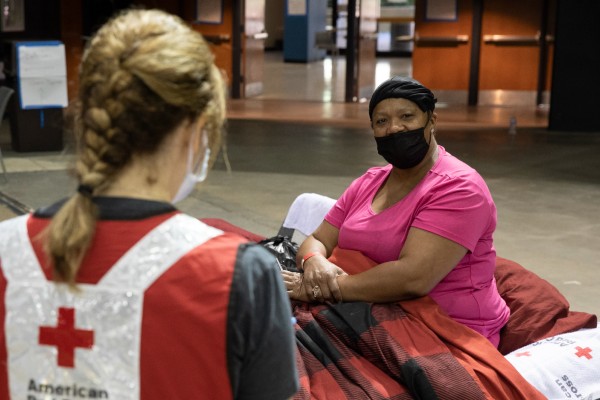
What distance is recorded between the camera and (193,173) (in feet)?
4.21

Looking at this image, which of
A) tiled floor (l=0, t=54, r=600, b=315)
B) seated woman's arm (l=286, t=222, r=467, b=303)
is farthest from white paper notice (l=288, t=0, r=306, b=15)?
seated woman's arm (l=286, t=222, r=467, b=303)

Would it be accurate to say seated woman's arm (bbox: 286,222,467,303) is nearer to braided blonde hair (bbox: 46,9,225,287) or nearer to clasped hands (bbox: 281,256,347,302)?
clasped hands (bbox: 281,256,347,302)

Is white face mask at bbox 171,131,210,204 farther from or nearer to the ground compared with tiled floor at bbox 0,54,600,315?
farther from the ground

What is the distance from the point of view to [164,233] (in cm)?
121

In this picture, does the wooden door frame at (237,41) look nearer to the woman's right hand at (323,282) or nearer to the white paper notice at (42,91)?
the white paper notice at (42,91)

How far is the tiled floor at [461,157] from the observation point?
5949 millimetres

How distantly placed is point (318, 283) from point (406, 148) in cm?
49

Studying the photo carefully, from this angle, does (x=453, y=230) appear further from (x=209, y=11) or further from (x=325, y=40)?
(x=325, y=40)

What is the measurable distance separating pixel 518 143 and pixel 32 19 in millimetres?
6744

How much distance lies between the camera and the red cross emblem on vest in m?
1.22

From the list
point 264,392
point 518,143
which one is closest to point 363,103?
point 518,143

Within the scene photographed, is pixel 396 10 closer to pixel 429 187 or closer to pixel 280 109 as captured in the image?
pixel 280 109

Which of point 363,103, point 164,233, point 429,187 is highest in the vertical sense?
point 164,233

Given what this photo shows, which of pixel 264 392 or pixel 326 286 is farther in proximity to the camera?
pixel 326 286
